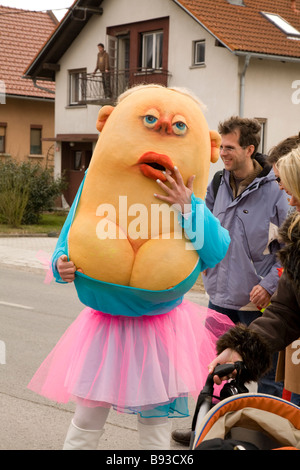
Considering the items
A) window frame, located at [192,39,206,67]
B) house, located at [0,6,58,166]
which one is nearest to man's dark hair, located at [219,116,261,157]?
window frame, located at [192,39,206,67]

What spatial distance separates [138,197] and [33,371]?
3206 mm

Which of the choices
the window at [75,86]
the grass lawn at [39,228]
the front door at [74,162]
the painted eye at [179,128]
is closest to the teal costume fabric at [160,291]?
the painted eye at [179,128]

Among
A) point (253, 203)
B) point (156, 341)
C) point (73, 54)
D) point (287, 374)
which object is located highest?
point (73, 54)

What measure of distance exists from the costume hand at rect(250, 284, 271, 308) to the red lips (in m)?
1.26

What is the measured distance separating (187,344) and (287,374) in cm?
56

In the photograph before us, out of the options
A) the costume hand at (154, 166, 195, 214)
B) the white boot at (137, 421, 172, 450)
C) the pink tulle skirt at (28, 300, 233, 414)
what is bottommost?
the white boot at (137, 421, 172, 450)

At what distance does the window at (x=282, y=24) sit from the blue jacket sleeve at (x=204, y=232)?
1863 centimetres

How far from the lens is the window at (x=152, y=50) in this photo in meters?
22.1

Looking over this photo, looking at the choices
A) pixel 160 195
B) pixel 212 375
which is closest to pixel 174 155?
pixel 160 195

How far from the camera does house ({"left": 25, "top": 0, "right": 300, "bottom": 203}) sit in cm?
1977

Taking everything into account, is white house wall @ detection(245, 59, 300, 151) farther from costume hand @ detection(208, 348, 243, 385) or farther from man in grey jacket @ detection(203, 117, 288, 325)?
costume hand @ detection(208, 348, 243, 385)

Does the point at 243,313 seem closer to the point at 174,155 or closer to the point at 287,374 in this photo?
the point at 287,374

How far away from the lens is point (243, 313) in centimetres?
427

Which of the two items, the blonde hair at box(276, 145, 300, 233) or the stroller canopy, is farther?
the blonde hair at box(276, 145, 300, 233)
